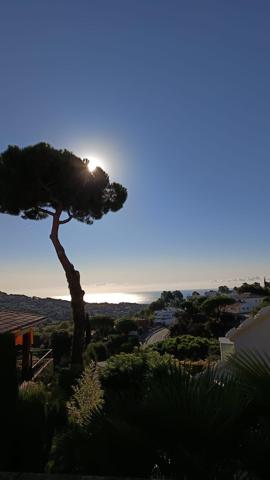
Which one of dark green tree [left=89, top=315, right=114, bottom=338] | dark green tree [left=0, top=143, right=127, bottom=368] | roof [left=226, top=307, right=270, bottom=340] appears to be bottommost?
roof [left=226, top=307, right=270, bottom=340]

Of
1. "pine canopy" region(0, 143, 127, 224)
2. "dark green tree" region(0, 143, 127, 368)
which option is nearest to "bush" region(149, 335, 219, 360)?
"dark green tree" region(0, 143, 127, 368)

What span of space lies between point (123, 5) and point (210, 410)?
8.19m

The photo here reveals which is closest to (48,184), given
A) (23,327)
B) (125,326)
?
(23,327)

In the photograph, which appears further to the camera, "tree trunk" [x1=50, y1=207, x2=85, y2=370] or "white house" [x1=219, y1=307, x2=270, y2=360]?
"tree trunk" [x1=50, y1=207, x2=85, y2=370]

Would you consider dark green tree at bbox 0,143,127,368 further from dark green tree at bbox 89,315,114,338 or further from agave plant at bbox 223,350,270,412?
dark green tree at bbox 89,315,114,338

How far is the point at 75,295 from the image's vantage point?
14.9 metres

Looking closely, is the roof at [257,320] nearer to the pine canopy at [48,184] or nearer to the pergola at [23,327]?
the pergola at [23,327]

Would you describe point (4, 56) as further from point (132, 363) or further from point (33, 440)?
point (33, 440)

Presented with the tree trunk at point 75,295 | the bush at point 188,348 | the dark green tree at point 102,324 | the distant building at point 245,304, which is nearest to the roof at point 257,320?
the tree trunk at point 75,295

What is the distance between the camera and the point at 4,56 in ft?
29.7

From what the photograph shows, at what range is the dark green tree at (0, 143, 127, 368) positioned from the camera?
1416 cm

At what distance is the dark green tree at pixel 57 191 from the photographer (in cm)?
1416

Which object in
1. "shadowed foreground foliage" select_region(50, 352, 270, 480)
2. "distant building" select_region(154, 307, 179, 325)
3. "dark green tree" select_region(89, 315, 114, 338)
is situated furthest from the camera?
"distant building" select_region(154, 307, 179, 325)

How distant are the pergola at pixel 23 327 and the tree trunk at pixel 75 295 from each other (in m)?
2.06
